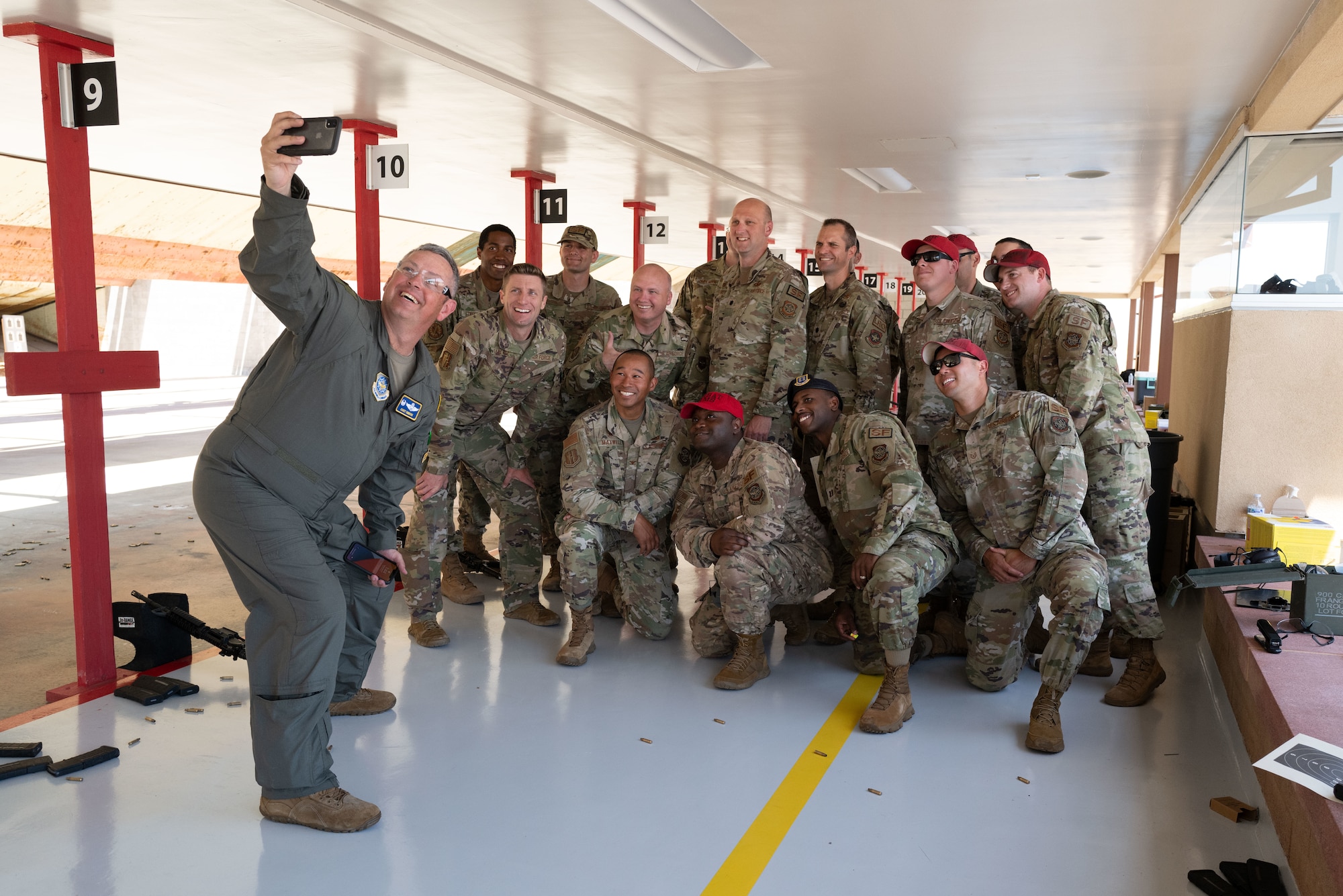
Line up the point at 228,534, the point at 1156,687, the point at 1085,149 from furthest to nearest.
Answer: the point at 1085,149, the point at 1156,687, the point at 228,534

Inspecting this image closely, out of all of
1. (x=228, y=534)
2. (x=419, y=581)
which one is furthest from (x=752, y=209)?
(x=228, y=534)

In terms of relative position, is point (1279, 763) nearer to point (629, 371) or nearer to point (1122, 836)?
point (1122, 836)

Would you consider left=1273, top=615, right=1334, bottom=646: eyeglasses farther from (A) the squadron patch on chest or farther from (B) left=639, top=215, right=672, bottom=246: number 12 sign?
(B) left=639, top=215, right=672, bottom=246: number 12 sign

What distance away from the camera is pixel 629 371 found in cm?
477

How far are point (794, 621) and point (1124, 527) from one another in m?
1.63

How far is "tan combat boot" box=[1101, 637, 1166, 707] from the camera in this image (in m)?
4.09

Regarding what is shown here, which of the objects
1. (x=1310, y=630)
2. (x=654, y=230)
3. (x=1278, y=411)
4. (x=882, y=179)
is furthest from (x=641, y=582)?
(x=654, y=230)

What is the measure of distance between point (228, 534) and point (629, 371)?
7.56ft

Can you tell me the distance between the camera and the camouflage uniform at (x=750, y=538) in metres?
4.30

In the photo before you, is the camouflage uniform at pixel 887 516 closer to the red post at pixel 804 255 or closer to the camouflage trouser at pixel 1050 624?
the camouflage trouser at pixel 1050 624

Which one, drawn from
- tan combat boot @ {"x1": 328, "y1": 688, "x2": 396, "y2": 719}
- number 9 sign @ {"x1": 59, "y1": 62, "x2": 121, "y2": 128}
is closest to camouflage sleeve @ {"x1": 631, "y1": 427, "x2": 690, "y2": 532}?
tan combat boot @ {"x1": 328, "y1": 688, "x2": 396, "y2": 719}

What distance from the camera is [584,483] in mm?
4773

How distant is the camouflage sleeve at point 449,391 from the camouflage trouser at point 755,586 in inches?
58.7

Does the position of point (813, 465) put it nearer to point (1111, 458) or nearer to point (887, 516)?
point (887, 516)
